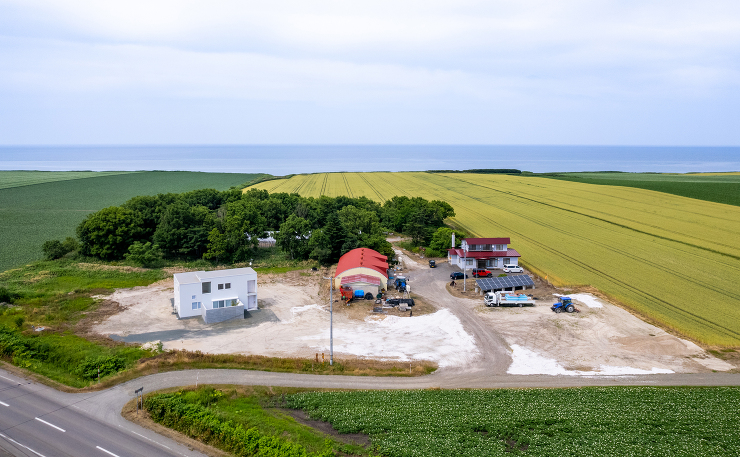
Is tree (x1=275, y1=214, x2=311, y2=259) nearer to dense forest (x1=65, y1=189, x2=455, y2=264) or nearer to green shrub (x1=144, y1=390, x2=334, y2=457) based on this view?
dense forest (x1=65, y1=189, x2=455, y2=264)

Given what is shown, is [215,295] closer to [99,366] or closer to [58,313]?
[99,366]

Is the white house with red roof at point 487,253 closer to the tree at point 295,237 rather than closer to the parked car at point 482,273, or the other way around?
the parked car at point 482,273

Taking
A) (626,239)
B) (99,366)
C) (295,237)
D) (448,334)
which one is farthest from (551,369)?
(626,239)

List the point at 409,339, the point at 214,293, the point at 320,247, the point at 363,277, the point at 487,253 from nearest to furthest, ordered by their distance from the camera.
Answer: the point at 409,339, the point at 214,293, the point at 363,277, the point at 487,253, the point at 320,247

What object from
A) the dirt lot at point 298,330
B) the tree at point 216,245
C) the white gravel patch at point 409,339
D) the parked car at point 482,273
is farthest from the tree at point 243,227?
the parked car at point 482,273

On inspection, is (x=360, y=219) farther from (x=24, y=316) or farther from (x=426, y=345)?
(x=24, y=316)

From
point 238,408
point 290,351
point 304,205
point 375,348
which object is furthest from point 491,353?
point 304,205

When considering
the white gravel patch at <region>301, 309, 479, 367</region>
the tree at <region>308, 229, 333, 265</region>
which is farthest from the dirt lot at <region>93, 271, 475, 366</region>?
the tree at <region>308, 229, 333, 265</region>
